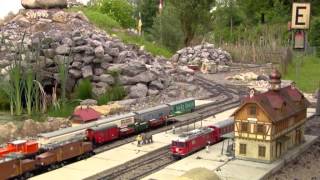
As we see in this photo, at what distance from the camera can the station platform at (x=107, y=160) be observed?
26.4 meters

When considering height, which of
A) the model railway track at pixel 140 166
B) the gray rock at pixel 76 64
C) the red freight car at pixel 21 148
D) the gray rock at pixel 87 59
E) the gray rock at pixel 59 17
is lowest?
the model railway track at pixel 140 166

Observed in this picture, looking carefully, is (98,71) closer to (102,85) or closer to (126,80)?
(102,85)

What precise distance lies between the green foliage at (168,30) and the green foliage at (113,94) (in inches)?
1478

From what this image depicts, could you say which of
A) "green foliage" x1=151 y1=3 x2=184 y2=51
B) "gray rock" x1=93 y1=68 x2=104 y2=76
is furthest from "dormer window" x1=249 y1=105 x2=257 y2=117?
"green foliage" x1=151 y1=3 x2=184 y2=51

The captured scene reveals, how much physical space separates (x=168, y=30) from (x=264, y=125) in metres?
58.6

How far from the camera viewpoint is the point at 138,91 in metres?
46.8

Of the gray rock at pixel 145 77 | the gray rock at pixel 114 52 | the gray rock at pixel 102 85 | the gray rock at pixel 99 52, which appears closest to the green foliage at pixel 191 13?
the gray rock at pixel 114 52

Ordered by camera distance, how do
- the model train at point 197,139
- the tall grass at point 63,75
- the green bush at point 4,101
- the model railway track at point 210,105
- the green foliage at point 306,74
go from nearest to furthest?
the model train at point 197,139 < the model railway track at point 210,105 < the tall grass at point 63,75 < the green bush at point 4,101 < the green foliage at point 306,74

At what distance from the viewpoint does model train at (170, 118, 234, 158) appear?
2927 centimetres

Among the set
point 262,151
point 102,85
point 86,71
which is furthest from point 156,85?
point 262,151

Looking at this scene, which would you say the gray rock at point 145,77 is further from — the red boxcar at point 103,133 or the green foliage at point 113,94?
the red boxcar at point 103,133

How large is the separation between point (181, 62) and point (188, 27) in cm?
1663

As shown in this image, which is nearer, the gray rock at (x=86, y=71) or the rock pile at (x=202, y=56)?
the gray rock at (x=86, y=71)

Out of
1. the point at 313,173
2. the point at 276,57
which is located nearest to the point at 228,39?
the point at 276,57
